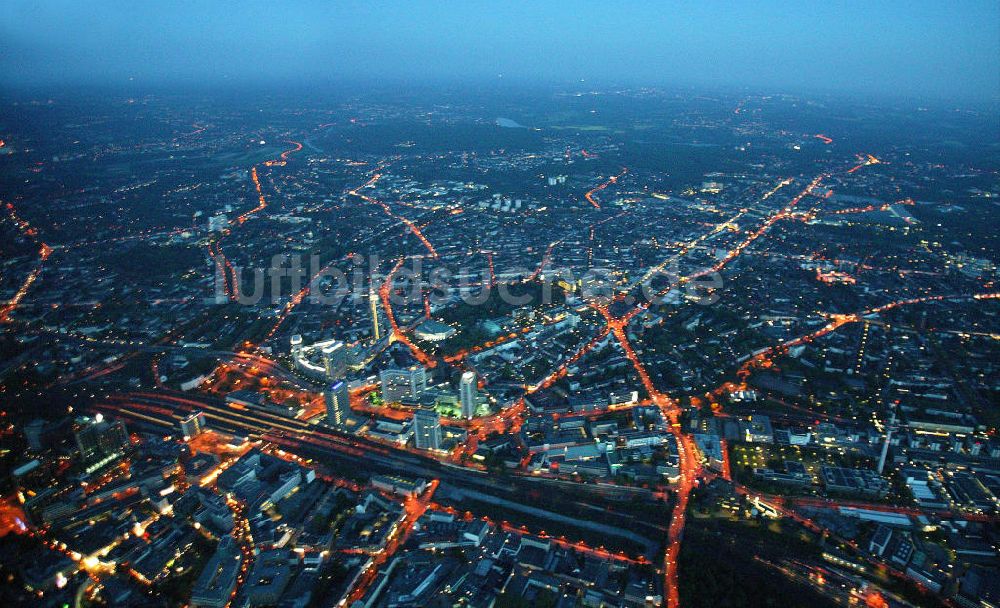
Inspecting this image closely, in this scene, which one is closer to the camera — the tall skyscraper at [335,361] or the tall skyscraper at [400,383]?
the tall skyscraper at [400,383]

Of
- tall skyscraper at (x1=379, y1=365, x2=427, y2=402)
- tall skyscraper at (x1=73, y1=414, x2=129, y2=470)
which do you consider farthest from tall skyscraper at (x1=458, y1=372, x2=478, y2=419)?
tall skyscraper at (x1=73, y1=414, x2=129, y2=470)

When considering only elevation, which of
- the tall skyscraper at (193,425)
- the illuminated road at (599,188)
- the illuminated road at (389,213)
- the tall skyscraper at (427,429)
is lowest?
the tall skyscraper at (193,425)

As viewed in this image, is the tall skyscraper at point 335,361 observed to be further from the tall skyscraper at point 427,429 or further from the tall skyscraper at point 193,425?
the tall skyscraper at point 427,429

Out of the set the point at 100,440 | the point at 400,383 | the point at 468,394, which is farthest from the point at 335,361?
the point at 100,440

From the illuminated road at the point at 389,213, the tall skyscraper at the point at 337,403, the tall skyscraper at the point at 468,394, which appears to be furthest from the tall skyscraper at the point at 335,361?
the illuminated road at the point at 389,213

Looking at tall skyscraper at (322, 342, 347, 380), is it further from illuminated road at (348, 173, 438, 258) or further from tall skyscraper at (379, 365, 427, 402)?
illuminated road at (348, 173, 438, 258)

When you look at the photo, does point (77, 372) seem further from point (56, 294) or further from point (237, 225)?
point (237, 225)

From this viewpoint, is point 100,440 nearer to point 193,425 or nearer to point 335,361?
point 193,425
